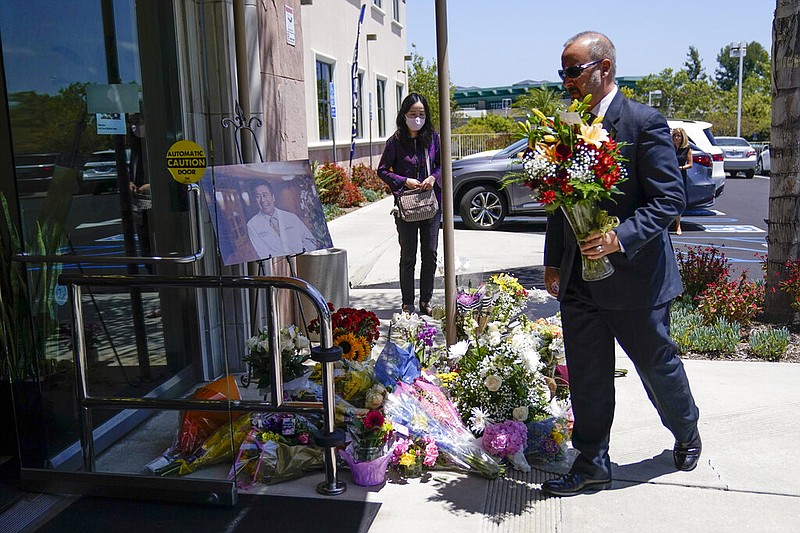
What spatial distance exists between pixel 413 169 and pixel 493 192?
23.3 feet

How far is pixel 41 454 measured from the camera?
3.70 m

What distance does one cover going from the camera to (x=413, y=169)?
22.0 ft

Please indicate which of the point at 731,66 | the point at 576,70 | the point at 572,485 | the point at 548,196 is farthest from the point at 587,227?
the point at 731,66

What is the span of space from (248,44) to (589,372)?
3.20 meters

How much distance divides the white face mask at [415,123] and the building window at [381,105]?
20003 millimetres

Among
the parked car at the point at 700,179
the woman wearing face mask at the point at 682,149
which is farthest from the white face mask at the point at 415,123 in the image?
the parked car at the point at 700,179

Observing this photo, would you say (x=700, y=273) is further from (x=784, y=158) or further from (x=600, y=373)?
(x=600, y=373)

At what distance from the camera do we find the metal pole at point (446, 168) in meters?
4.37

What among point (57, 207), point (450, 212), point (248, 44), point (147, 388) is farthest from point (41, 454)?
point (248, 44)

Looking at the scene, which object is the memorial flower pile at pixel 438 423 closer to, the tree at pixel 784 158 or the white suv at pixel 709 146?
the tree at pixel 784 158

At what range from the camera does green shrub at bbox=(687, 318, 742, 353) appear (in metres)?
5.75

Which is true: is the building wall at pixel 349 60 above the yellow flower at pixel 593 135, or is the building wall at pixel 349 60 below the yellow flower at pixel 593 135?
above

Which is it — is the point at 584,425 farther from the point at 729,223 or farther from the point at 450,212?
the point at 729,223

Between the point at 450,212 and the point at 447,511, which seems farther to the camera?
the point at 450,212
